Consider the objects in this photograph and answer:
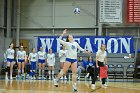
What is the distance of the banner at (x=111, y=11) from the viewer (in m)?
25.0

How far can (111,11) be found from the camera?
82.1 ft

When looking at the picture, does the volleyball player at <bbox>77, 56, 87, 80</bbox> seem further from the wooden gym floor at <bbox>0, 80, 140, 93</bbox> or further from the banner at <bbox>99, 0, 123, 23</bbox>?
the wooden gym floor at <bbox>0, 80, 140, 93</bbox>

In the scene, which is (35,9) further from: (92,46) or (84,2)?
(92,46)

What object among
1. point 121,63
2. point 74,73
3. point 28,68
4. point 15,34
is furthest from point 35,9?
point 74,73

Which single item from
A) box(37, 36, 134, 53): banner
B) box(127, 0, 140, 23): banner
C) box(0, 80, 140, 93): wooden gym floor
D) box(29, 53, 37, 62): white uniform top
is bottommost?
box(0, 80, 140, 93): wooden gym floor

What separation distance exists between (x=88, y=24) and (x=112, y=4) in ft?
11.0

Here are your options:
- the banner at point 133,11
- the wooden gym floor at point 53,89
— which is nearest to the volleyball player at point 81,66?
the banner at point 133,11

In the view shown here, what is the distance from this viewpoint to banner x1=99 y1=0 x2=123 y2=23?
2502 cm

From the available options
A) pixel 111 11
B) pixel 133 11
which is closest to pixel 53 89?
pixel 111 11

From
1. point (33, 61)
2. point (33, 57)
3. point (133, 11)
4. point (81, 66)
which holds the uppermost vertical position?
point (133, 11)

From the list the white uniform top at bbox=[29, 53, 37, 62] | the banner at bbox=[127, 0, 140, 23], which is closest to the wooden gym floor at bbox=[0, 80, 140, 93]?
the white uniform top at bbox=[29, 53, 37, 62]

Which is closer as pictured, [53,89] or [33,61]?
[53,89]

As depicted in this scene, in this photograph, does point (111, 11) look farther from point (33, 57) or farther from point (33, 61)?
point (33, 61)

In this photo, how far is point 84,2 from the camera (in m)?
27.8
